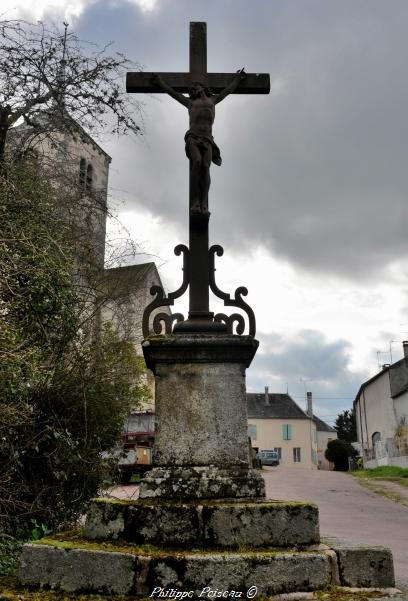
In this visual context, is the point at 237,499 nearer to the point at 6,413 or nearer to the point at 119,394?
the point at 6,413

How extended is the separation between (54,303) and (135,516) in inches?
160

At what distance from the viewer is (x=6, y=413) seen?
515 centimetres

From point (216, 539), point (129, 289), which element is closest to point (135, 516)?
point (216, 539)

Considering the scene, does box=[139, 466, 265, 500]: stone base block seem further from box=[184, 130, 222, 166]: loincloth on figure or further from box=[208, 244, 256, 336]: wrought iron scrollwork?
box=[184, 130, 222, 166]: loincloth on figure

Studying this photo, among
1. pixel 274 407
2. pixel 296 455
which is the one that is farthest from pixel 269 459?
pixel 274 407

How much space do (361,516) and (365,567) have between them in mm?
8108

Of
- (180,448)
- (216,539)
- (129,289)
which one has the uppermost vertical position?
(129,289)

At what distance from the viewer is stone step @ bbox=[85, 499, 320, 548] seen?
133 inches

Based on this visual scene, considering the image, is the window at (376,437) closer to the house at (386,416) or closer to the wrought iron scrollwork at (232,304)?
the house at (386,416)

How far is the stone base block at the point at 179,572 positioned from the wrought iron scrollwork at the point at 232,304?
1841 millimetres

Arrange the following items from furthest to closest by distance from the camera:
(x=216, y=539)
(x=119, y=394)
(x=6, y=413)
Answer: (x=119, y=394), (x=6, y=413), (x=216, y=539)

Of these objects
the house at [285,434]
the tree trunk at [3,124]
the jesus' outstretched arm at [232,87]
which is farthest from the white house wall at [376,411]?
the jesus' outstretched arm at [232,87]

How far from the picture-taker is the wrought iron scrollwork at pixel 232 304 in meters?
4.50

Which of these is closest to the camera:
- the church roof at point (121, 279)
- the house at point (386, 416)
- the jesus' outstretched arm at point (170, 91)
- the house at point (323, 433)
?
the jesus' outstretched arm at point (170, 91)
